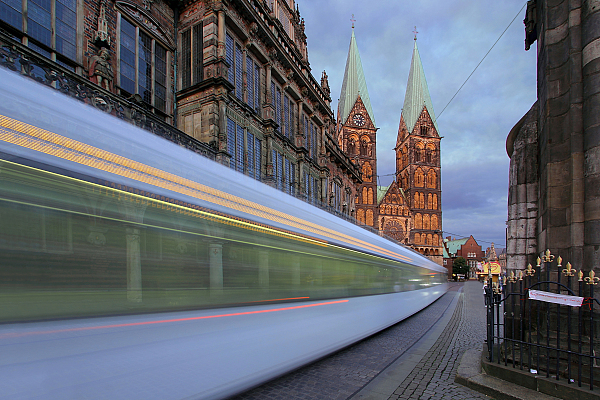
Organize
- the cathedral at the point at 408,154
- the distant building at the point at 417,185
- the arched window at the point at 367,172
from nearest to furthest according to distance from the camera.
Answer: the arched window at the point at 367,172 < the cathedral at the point at 408,154 < the distant building at the point at 417,185

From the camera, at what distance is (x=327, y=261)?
5555 millimetres

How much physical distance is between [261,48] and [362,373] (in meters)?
15.0

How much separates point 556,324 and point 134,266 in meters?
4.80

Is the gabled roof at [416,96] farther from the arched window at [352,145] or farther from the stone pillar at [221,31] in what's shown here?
the stone pillar at [221,31]

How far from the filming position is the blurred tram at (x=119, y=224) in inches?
83.2

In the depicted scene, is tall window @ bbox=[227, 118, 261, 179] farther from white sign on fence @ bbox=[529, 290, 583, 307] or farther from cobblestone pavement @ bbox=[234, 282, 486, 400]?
white sign on fence @ bbox=[529, 290, 583, 307]

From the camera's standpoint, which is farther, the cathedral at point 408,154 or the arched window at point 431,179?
the arched window at point 431,179

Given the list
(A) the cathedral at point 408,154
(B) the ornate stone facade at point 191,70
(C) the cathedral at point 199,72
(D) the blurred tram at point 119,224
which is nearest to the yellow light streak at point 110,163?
(D) the blurred tram at point 119,224

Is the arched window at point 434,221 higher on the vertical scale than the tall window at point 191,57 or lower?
lower

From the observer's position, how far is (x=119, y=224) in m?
2.54

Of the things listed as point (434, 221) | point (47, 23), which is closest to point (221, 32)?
point (47, 23)

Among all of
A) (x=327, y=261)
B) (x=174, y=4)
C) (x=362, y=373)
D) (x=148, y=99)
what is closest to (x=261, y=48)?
(x=174, y=4)

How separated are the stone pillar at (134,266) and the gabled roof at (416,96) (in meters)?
80.3

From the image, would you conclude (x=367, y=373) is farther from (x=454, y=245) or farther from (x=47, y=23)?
(x=454, y=245)
